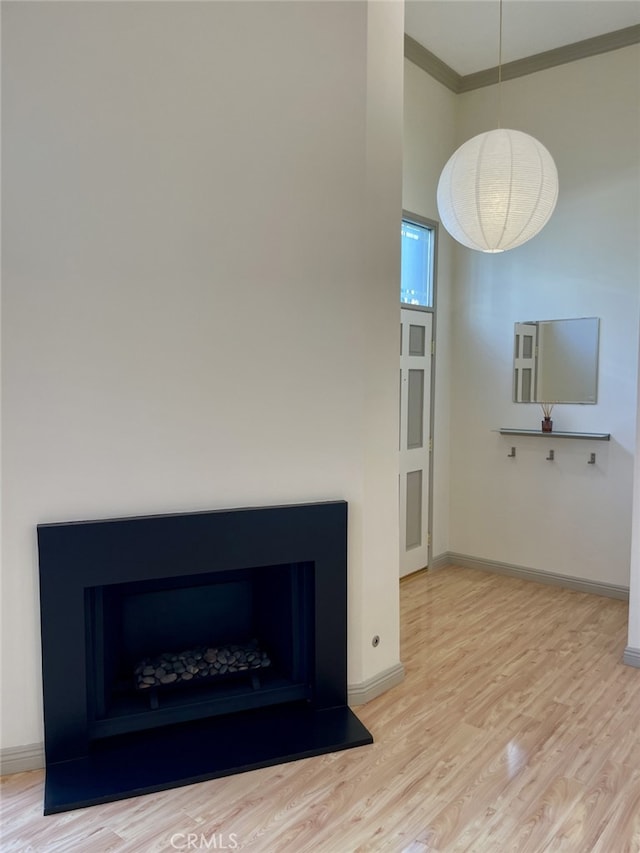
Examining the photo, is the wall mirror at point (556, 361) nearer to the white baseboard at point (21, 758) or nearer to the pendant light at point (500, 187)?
the pendant light at point (500, 187)

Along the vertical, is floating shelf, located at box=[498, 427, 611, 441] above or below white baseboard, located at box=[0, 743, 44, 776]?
A: above

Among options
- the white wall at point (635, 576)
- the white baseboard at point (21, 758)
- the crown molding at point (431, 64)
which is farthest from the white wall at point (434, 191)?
the white baseboard at point (21, 758)

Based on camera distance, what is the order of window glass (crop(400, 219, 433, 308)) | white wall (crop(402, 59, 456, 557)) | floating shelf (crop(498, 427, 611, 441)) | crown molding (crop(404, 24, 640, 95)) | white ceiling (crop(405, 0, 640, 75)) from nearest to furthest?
white ceiling (crop(405, 0, 640, 75)) < crown molding (crop(404, 24, 640, 95)) < floating shelf (crop(498, 427, 611, 441)) < white wall (crop(402, 59, 456, 557)) < window glass (crop(400, 219, 433, 308))

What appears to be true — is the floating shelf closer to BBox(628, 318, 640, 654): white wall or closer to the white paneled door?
the white paneled door

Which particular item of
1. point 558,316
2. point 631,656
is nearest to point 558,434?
point 558,316

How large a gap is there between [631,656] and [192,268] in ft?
9.68

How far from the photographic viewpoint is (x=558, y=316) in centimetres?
434

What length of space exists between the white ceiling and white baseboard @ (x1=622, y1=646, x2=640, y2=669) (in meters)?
3.76

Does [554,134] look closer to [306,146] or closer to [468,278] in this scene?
[468,278]

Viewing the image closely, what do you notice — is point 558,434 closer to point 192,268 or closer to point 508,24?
point 508,24

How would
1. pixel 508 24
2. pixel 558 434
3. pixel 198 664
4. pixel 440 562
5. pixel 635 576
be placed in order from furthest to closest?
pixel 440 562
pixel 558 434
pixel 508 24
pixel 635 576
pixel 198 664

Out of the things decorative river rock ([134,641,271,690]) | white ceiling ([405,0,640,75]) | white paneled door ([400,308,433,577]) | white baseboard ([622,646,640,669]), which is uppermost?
white ceiling ([405,0,640,75])

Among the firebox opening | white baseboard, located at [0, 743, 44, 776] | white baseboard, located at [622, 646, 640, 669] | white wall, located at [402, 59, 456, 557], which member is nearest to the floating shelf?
white wall, located at [402, 59, 456, 557]

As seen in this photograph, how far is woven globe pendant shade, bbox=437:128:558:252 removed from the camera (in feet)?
8.93
